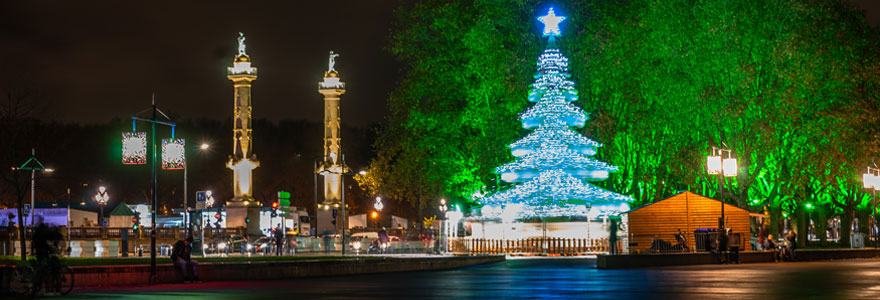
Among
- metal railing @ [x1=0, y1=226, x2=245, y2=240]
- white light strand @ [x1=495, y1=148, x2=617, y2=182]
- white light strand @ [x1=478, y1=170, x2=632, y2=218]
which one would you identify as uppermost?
white light strand @ [x1=495, y1=148, x2=617, y2=182]

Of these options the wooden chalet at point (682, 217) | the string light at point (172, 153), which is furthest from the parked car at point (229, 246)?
→ the wooden chalet at point (682, 217)

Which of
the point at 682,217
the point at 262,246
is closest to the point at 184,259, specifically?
the point at 682,217

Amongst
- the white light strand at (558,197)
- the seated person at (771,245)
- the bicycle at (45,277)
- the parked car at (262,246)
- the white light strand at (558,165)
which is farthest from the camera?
the parked car at (262,246)

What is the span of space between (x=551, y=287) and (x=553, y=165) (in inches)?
841

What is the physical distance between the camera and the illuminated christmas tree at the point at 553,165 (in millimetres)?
44781

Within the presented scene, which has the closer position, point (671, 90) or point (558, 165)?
point (558, 165)

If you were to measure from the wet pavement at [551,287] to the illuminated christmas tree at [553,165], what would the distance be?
1283 centimetres

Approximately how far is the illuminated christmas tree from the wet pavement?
12826mm

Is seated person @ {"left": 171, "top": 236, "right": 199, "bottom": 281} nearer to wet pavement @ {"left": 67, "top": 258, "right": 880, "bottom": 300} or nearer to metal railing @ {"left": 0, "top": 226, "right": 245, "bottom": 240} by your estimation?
wet pavement @ {"left": 67, "top": 258, "right": 880, "bottom": 300}

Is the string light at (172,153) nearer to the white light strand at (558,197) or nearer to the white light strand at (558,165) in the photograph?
the white light strand at (558,197)

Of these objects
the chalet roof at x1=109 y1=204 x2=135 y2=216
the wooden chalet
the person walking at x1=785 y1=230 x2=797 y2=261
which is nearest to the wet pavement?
the person walking at x1=785 y1=230 x2=797 y2=261

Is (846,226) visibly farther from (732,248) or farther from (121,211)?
(121,211)

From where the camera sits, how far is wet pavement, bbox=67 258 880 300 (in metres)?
21.0

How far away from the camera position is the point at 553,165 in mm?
45000
